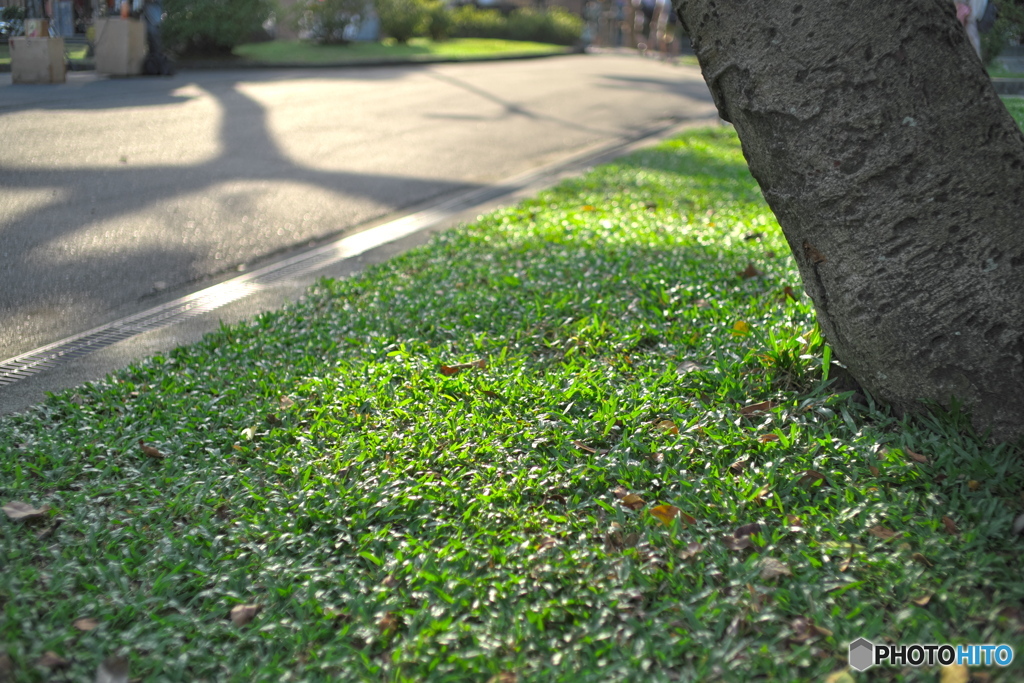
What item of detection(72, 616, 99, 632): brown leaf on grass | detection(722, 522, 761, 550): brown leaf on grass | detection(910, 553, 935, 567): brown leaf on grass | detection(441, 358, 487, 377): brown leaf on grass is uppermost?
detection(441, 358, 487, 377): brown leaf on grass

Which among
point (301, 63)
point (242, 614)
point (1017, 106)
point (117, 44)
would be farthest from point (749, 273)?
point (301, 63)

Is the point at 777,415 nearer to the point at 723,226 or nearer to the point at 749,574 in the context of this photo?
the point at 749,574

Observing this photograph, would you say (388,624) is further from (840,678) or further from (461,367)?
(461,367)

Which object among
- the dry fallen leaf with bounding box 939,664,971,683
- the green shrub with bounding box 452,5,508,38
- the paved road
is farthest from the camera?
the green shrub with bounding box 452,5,508,38

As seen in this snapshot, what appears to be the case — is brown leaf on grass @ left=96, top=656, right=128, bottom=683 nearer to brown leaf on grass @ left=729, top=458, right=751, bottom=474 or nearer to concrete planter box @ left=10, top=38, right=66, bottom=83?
brown leaf on grass @ left=729, top=458, right=751, bottom=474

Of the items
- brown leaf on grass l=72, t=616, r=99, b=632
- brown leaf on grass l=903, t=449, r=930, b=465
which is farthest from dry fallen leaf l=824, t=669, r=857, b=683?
brown leaf on grass l=72, t=616, r=99, b=632

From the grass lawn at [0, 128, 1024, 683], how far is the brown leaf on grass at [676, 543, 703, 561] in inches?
0.4

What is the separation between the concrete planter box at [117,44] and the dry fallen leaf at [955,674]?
14952 mm

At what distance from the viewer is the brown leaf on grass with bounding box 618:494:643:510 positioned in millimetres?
2717

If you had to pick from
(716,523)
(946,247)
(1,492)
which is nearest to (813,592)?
(716,523)

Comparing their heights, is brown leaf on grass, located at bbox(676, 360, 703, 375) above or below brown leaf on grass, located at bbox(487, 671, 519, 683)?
above

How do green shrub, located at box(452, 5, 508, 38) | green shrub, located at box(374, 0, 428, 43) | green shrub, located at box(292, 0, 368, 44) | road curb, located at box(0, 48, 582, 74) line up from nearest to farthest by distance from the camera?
road curb, located at box(0, 48, 582, 74)
green shrub, located at box(292, 0, 368, 44)
green shrub, located at box(374, 0, 428, 43)
green shrub, located at box(452, 5, 508, 38)

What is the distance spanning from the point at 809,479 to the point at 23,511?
2544 millimetres

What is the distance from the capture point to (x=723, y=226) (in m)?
6.12
